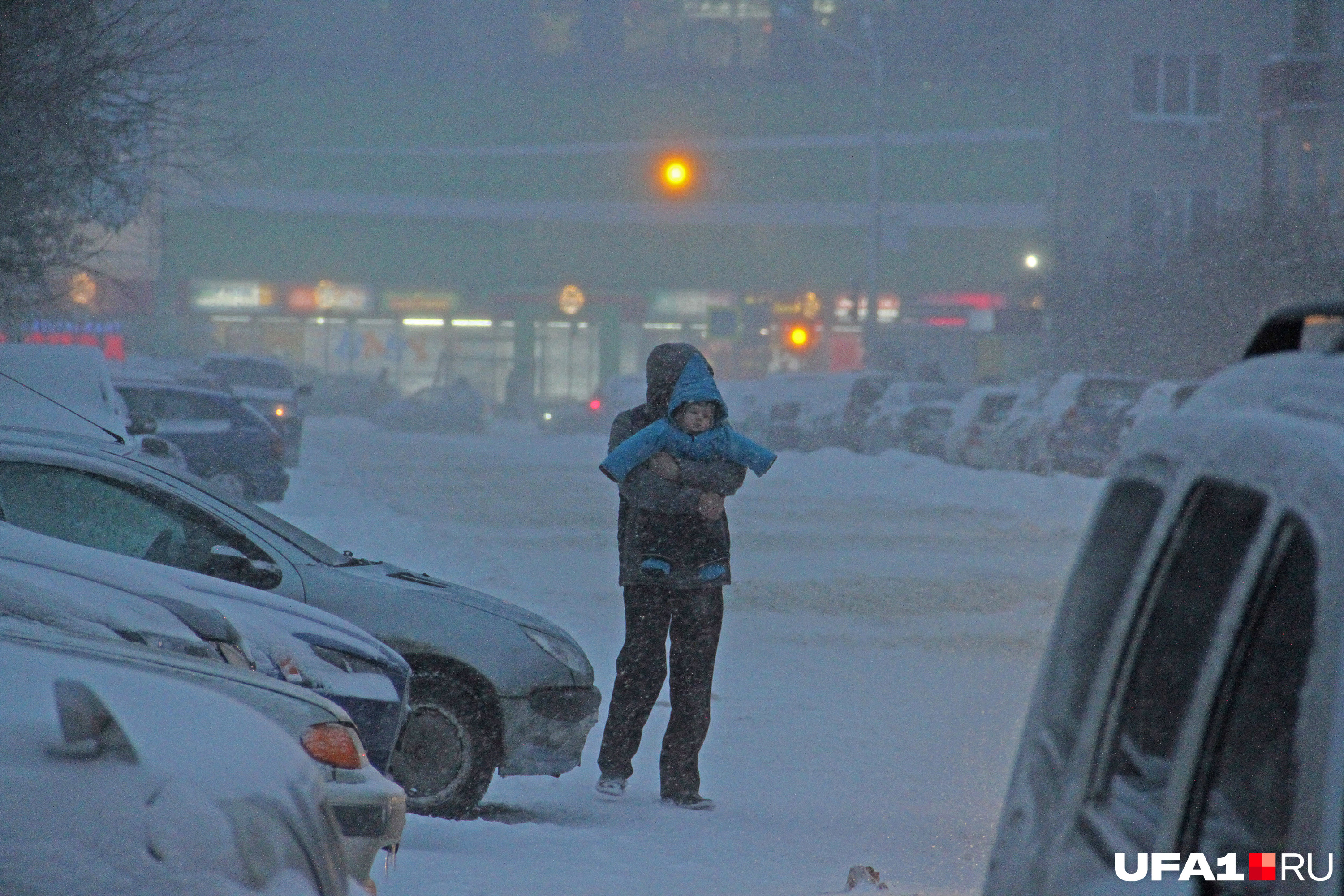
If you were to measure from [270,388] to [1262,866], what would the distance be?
85.5ft

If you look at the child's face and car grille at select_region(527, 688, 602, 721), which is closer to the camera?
car grille at select_region(527, 688, 602, 721)

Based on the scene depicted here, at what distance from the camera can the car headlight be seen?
6.42 meters

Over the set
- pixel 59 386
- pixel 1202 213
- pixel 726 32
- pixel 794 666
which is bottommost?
pixel 794 666

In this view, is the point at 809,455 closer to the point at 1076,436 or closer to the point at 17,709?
the point at 1076,436

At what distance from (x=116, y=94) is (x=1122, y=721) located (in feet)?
38.2

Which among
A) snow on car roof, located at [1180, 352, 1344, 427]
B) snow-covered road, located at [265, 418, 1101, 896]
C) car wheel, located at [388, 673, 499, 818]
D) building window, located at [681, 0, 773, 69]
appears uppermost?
building window, located at [681, 0, 773, 69]

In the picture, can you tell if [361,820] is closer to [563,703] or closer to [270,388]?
[563,703]

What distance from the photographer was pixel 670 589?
646 centimetres

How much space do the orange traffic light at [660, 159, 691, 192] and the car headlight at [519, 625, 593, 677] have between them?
13301 mm

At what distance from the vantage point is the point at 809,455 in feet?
102

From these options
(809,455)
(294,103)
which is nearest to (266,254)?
(294,103)

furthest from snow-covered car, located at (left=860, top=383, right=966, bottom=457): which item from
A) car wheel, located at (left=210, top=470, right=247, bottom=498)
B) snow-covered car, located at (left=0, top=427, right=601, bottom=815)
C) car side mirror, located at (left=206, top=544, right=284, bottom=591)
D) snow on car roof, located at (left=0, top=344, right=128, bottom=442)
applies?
car side mirror, located at (left=206, top=544, right=284, bottom=591)

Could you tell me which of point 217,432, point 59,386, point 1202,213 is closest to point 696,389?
point 59,386

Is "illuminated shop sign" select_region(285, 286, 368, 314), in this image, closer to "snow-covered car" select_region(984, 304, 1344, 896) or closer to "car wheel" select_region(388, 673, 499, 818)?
"car wheel" select_region(388, 673, 499, 818)
